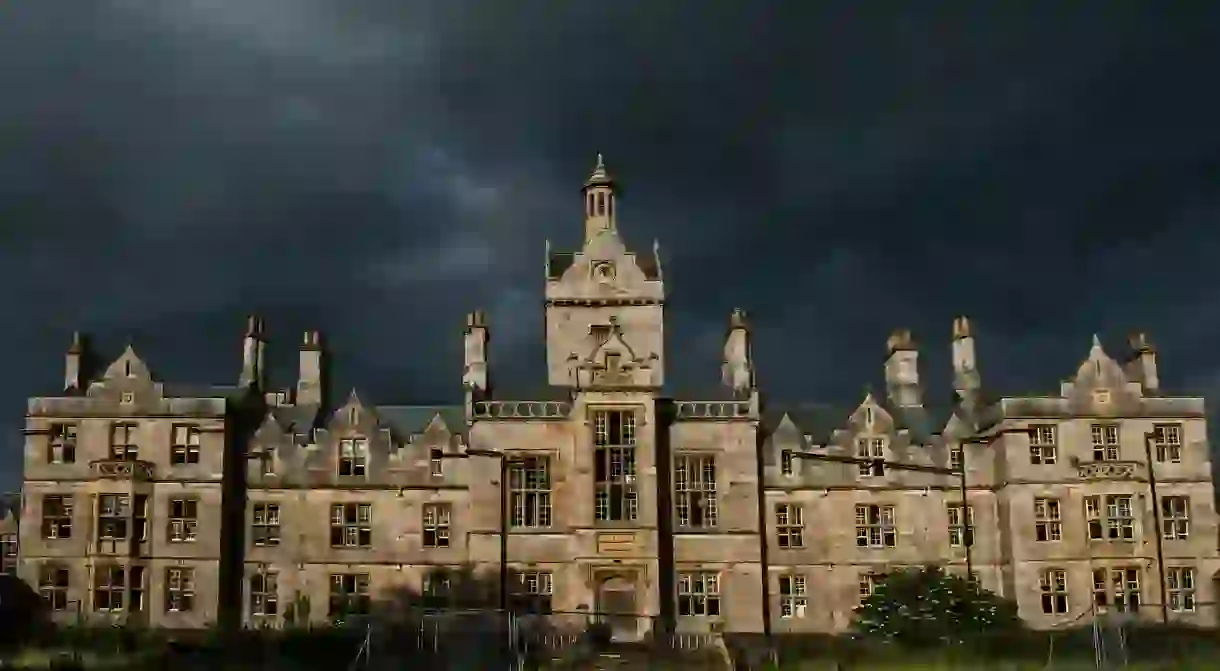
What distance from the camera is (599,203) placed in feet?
204

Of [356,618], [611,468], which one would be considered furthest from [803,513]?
[356,618]

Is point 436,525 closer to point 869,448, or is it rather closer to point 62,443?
point 62,443

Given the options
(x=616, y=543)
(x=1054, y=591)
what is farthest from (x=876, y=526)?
(x=616, y=543)

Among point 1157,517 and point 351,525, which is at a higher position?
point 351,525

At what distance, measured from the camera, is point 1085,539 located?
56.9 m

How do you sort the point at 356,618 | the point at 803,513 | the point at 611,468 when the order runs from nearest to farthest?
the point at 356,618
the point at 611,468
the point at 803,513

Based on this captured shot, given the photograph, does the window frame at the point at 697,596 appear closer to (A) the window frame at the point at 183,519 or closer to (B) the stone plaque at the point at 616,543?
(B) the stone plaque at the point at 616,543

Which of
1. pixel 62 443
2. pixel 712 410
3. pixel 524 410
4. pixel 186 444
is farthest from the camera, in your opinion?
pixel 186 444

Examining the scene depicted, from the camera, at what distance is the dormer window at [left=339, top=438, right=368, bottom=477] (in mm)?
58719

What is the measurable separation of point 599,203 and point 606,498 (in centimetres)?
1484

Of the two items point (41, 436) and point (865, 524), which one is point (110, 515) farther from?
point (865, 524)

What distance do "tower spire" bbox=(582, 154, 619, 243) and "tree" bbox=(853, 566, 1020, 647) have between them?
2084 cm

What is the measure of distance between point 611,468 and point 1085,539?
2069cm

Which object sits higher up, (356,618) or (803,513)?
(803,513)
